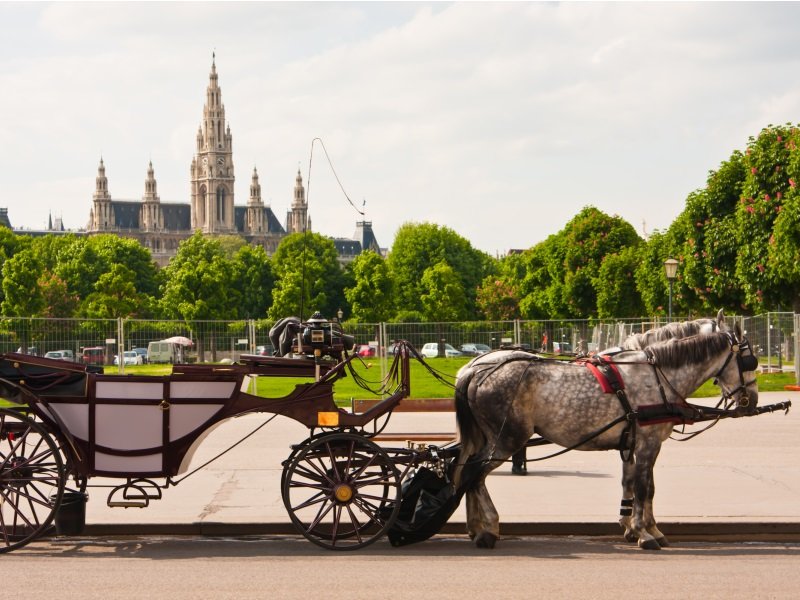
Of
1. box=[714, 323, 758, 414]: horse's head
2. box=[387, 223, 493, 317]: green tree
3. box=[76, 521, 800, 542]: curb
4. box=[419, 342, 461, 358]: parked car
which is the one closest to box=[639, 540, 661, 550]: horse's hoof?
box=[76, 521, 800, 542]: curb

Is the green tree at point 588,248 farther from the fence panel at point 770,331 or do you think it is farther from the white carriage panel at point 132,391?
the white carriage panel at point 132,391

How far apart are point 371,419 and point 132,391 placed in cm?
204

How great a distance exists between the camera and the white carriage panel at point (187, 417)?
10.8 meters

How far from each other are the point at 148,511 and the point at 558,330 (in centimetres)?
2873

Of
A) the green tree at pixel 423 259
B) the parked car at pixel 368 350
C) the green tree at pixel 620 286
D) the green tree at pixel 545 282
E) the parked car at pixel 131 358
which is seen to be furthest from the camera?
the green tree at pixel 423 259

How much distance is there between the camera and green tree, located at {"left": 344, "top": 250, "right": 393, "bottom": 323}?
102188 millimetres

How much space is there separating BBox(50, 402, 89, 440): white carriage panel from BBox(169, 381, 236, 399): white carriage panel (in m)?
0.75

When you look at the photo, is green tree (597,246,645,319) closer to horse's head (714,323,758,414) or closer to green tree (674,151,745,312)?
green tree (674,151,745,312)

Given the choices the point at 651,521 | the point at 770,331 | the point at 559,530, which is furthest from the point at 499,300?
the point at 651,521

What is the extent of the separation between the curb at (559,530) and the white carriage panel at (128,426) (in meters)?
1.09

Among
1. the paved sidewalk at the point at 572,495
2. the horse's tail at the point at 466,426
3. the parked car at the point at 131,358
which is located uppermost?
the horse's tail at the point at 466,426

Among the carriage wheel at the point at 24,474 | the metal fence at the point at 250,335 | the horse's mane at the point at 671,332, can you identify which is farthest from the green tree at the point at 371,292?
the carriage wheel at the point at 24,474

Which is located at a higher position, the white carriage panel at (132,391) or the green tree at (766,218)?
the green tree at (766,218)

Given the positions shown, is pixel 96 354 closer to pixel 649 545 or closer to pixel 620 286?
pixel 649 545
